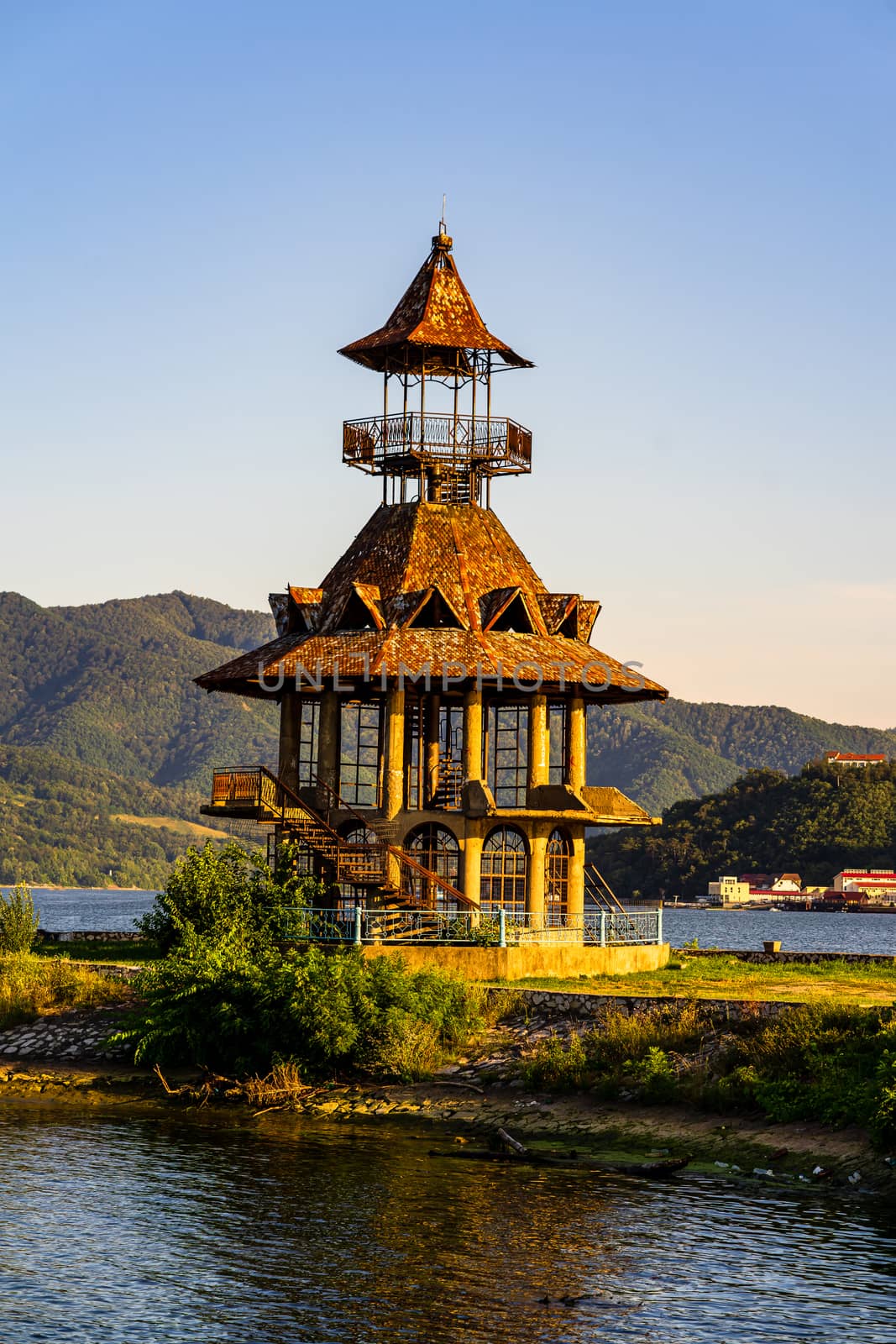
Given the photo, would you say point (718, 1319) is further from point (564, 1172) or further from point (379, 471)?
point (379, 471)

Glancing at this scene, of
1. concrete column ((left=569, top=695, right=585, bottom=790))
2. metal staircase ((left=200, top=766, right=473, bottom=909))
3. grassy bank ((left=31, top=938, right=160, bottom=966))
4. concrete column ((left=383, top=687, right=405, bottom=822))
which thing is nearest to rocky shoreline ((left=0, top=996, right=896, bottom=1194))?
metal staircase ((left=200, top=766, right=473, bottom=909))

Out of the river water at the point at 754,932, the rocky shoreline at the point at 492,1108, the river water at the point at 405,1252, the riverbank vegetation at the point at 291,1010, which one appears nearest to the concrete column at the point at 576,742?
the riverbank vegetation at the point at 291,1010

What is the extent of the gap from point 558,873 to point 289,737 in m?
9.14

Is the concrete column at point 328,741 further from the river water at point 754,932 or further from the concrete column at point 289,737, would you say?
the river water at point 754,932

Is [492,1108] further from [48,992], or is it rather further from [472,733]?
[48,992]

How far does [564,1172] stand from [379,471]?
2845 centimetres

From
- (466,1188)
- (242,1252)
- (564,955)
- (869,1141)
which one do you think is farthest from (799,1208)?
(564,955)

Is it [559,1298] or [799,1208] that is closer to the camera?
[559,1298]

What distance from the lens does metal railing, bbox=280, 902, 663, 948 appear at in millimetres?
44438

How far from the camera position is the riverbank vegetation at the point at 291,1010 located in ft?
125

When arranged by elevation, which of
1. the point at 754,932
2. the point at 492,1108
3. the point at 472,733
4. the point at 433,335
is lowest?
the point at 492,1108

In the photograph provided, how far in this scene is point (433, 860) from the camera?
4969 cm

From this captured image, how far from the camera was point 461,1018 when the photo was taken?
1582 inches

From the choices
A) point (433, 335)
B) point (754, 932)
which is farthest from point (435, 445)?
point (754, 932)
